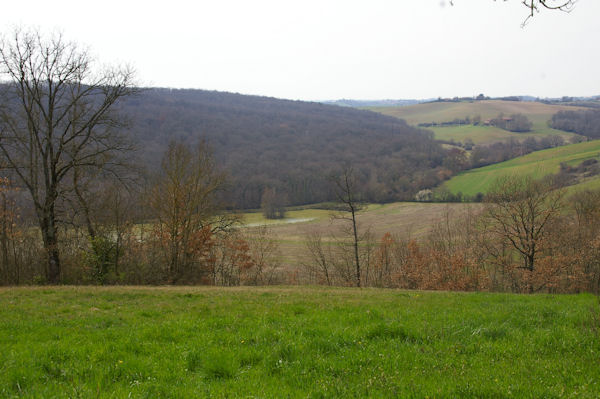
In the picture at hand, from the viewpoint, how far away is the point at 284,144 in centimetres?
15875

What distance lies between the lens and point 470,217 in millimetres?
55844

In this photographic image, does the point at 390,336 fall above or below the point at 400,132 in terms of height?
below

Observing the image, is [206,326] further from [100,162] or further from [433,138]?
[433,138]

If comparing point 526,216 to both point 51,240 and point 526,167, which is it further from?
point 526,167

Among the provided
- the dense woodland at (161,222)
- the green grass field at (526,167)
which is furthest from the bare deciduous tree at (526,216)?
the green grass field at (526,167)

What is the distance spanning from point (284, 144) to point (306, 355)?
15543 cm

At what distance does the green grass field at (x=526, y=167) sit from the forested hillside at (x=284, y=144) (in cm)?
1174

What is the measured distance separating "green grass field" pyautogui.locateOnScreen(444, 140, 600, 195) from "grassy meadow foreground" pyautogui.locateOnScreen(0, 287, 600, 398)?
9161 cm

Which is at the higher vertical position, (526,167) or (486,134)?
(486,134)

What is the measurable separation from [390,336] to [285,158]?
471ft

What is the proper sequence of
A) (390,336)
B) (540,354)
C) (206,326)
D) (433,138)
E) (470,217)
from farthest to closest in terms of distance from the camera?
1. (433,138)
2. (470,217)
3. (206,326)
4. (390,336)
5. (540,354)

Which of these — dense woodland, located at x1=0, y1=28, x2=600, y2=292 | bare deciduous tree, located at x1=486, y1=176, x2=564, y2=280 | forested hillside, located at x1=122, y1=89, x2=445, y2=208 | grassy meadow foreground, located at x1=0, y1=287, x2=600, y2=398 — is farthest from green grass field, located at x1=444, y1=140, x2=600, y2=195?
grassy meadow foreground, located at x1=0, y1=287, x2=600, y2=398

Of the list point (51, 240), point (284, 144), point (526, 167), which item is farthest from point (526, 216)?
point (284, 144)

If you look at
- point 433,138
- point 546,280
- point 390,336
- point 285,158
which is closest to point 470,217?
point 546,280
